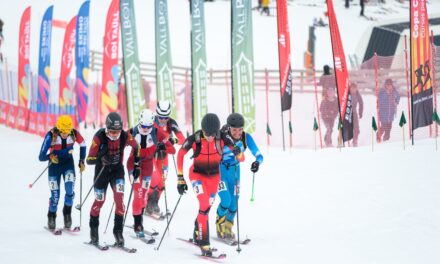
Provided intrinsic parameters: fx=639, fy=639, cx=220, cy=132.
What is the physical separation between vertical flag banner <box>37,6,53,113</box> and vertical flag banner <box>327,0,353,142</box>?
10.3 metres

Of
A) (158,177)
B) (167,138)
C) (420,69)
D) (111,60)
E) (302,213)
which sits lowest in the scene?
(302,213)

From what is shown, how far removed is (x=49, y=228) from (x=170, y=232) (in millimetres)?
1917

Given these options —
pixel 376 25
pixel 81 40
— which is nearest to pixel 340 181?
pixel 81 40

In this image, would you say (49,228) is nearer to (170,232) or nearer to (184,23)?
(170,232)

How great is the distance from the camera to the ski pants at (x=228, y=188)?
9.62 metres

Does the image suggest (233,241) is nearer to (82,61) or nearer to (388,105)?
(388,105)

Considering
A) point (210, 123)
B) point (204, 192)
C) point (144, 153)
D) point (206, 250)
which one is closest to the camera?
point (206, 250)

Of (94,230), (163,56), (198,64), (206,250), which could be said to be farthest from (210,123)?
(163,56)

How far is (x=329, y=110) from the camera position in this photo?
17.5 meters

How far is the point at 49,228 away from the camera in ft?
33.2

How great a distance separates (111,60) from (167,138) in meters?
9.79

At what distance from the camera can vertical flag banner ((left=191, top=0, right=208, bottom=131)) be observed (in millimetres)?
17859

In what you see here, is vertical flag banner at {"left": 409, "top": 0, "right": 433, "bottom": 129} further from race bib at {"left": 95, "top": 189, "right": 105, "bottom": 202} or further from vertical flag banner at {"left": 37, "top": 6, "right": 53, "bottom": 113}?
vertical flag banner at {"left": 37, "top": 6, "right": 53, "bottom": 113}

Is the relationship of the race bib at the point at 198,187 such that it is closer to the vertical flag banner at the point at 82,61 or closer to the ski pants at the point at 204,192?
the ski pants at the point at 204,192
